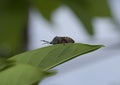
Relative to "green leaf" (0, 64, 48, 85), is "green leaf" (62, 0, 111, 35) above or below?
above

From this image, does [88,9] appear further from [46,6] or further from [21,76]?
[21,76]

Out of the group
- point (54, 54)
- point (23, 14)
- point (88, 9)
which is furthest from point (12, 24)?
point (54, 54)

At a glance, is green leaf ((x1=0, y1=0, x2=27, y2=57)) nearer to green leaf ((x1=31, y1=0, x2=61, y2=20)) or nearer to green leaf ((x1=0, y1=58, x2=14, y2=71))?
green leaf ((x1=31, y1=0, x2=61, y2=20))

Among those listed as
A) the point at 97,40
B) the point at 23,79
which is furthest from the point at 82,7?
the point at 23,79

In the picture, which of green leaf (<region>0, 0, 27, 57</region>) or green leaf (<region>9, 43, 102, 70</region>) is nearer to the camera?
green leaf (<region>9, 43, 102, 70</region>)

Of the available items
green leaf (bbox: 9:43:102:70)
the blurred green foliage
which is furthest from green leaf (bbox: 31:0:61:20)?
green leaf (bbox: 9:43:102:70)

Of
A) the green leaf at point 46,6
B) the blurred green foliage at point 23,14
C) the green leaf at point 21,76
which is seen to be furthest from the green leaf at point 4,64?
the green leaf at point 46,6

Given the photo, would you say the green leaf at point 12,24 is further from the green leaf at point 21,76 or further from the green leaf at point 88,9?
the green leaf at point 21,76
